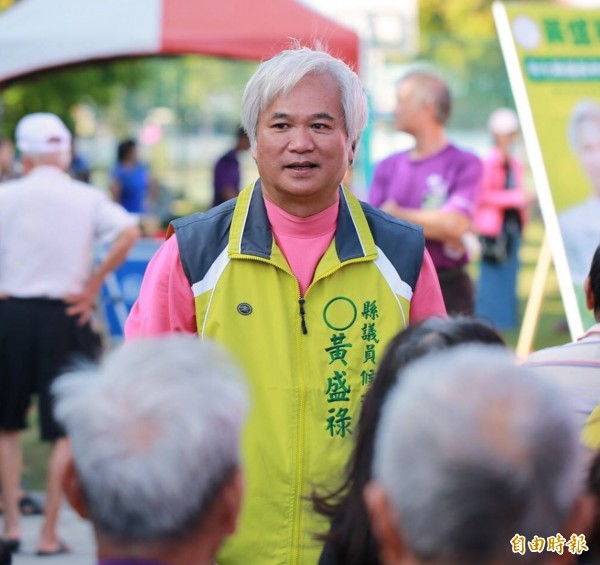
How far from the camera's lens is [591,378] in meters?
3.20

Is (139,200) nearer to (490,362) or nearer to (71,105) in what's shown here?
(71,105)

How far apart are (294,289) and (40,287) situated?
12.3ft

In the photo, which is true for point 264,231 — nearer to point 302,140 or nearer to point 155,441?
point 302,140

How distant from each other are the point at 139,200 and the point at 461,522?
15.7 metres

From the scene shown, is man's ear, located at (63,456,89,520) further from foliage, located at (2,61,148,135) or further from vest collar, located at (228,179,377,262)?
foliage, located at (2,61,148,135)

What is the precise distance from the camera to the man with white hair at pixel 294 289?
3.03 m

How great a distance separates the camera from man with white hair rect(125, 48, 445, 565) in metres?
3.03

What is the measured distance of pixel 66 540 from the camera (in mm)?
6504

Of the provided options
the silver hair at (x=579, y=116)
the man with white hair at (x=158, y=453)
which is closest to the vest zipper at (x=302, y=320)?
the man with white hair at (x=158, y=453)

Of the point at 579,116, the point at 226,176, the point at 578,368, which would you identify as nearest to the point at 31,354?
the point at 579,116

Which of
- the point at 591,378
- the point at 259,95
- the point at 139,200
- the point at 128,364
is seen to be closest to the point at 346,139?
the point at 259,95

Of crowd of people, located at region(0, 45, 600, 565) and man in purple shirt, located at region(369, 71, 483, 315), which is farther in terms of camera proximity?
man in purple shirt, located at region(369, 71, 483, 315)

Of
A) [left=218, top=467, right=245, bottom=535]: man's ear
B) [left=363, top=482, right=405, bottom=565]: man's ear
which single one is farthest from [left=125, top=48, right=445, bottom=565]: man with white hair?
[left=363, top=482, right=405, bottom=565]: man's ear

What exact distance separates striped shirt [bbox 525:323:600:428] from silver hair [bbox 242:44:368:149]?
30.9 inches
